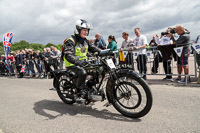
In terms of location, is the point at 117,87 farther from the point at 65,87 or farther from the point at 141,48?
the point at 141,48

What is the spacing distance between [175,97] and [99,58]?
240 centimetres

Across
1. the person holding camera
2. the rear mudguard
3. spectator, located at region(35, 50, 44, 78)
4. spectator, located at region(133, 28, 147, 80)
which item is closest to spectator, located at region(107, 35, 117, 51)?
spectator, located at region(133, 28, 147, 80)

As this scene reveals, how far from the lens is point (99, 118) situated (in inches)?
116

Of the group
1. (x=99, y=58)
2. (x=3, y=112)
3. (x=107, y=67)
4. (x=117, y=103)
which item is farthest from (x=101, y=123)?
(x=3, y=112)

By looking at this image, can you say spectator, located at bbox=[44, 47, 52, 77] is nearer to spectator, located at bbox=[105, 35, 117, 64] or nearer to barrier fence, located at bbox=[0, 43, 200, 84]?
spectator, located at bbox=[105, 35, 117, 64]

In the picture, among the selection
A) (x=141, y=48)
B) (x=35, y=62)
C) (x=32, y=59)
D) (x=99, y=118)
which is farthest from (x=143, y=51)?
(x=32, y=59)

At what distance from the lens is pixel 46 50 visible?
975 cm

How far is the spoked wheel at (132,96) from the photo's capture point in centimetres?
261

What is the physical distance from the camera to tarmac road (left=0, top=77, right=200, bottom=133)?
8.15ft

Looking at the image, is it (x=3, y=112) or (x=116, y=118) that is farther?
(x=3, y=112)

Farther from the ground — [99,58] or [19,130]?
[99,58]

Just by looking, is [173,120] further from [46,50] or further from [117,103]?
[46,50]

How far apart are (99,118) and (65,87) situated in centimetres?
134

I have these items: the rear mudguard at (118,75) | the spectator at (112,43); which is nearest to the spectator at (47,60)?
the spectator at (112,43)
